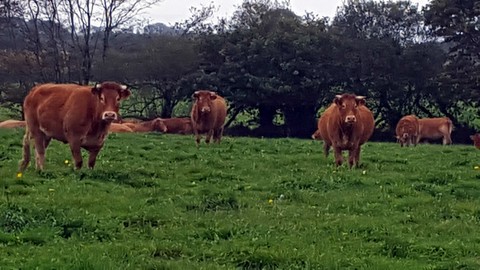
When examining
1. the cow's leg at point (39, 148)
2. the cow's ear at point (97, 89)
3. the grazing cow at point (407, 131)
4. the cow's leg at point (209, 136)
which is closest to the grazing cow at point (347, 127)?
the cow's ear at point (97, 89)

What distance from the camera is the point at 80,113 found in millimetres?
13625

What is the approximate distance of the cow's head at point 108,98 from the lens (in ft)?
43.9

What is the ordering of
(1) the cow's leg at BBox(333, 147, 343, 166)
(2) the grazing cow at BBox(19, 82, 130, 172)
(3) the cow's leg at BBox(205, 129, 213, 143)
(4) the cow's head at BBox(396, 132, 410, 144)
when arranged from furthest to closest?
(4) the cow's head at BBox(396, 132, 410, 144) → (3) the cow's leg at BBox(205, 129, 213, 143) → (1) the cow's leg at BBox(333, 147, 343, 166) → (2) the grazing cow at BBox(19, 82, 130, 172)

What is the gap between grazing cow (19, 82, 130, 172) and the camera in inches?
536

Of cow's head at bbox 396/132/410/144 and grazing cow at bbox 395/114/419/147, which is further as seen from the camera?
grazing cow at bbox 395/114/419/147

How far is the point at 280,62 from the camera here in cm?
4238

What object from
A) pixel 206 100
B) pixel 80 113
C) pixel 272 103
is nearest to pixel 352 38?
pixel 272 103

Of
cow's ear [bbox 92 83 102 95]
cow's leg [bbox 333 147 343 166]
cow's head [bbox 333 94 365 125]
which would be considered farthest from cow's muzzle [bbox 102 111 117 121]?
cow's leg [bbox 333 147 343 166]

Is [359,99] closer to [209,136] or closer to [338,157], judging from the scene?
[338,157]

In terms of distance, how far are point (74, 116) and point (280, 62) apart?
96.6ft

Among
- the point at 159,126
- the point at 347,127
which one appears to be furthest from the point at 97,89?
the point at 159,126

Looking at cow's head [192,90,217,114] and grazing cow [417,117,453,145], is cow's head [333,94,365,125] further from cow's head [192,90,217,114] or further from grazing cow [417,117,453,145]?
grazing cow [417,117,453,145]

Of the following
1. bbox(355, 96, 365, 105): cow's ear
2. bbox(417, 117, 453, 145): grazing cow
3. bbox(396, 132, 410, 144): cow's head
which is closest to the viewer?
bbox(355, 96, 365, 105): cow's ear

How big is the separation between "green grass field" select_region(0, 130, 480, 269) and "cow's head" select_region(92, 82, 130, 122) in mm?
1036
